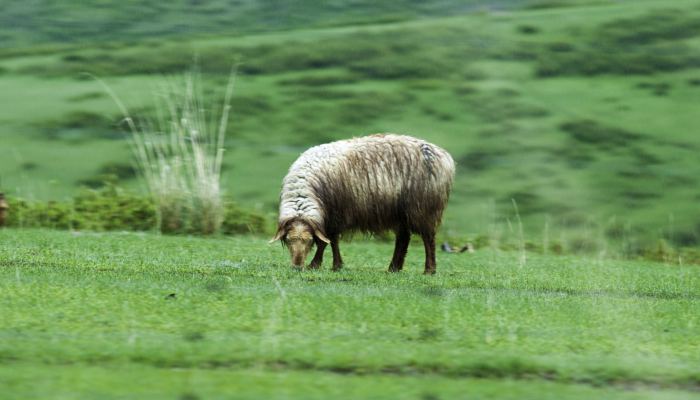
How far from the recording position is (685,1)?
15797 millimetres

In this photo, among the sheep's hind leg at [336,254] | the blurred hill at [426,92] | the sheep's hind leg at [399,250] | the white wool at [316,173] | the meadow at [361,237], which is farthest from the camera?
the blurred hill at [426,92]

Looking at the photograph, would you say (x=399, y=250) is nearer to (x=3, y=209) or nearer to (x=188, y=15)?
(x=3, y=209)

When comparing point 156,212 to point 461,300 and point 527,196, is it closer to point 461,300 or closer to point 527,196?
point 527,196

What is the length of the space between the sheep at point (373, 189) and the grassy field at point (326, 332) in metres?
0.31

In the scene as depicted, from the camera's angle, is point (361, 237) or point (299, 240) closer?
point (299, 240)

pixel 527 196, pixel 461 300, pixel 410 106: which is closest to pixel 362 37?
pixel 410 106

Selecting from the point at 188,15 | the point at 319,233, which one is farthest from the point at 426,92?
the point at 319,233

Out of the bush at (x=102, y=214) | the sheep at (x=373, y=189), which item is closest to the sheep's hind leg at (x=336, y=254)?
the sheep at (x=373, y=189)

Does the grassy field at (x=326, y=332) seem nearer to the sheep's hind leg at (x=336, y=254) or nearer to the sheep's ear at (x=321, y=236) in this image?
the sheep's hind leg at (x=336, y=254)

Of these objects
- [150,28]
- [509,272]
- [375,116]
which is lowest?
[509,272]

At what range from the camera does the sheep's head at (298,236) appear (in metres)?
6.96

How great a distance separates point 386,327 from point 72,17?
12.0m

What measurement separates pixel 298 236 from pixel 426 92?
6.61m

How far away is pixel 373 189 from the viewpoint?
7.32m
